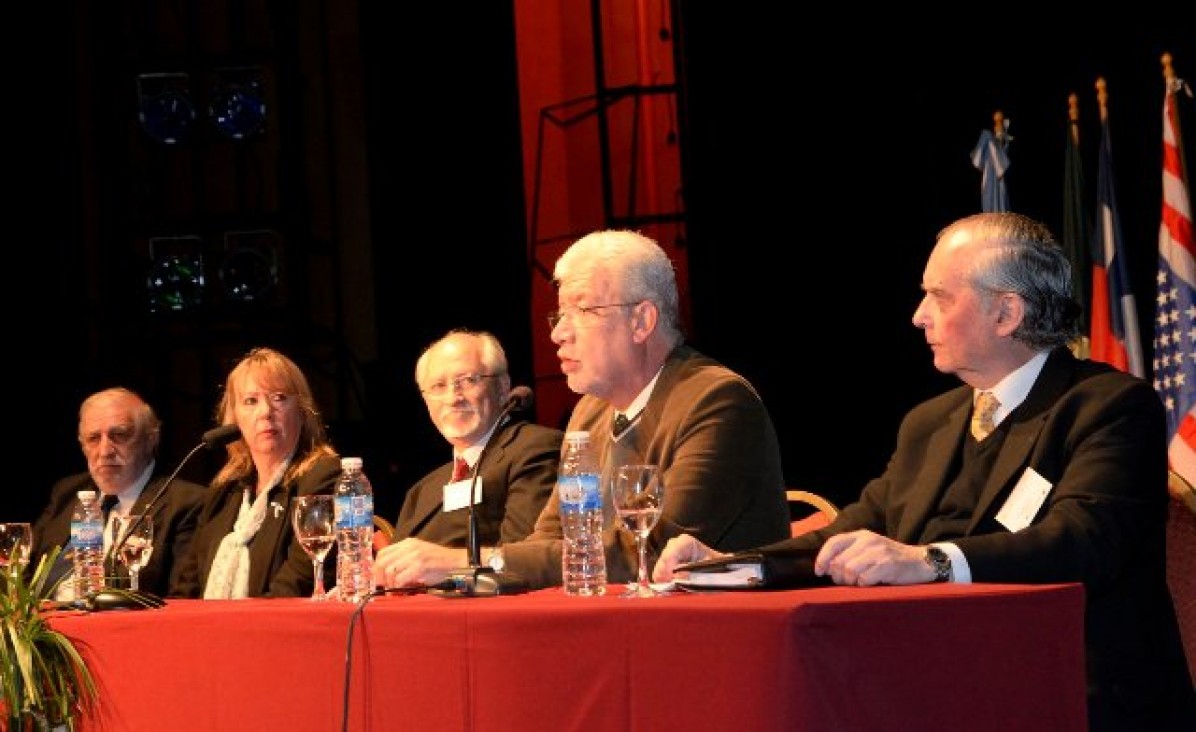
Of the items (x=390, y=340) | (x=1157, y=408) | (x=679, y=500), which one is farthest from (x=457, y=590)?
(x=390, y=340)

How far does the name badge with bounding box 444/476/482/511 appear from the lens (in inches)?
159

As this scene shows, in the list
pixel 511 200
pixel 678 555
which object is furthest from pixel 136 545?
pixel 511 200

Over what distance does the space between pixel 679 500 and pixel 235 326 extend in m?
4.68

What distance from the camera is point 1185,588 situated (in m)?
2.90

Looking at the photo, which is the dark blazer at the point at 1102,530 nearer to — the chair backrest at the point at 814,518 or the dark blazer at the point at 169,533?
the chair backrest at the point at 814,518

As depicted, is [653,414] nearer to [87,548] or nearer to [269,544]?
[87,548]

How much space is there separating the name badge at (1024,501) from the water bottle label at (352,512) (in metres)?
1.10

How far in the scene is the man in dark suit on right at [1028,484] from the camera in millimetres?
2379

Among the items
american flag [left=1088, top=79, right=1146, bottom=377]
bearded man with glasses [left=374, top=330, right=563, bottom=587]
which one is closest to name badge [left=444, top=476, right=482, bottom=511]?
bearded man with glasses [left=374, top=330, right=563, bottom=587]

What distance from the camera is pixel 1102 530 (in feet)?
8.02

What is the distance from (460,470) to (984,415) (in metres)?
1.71

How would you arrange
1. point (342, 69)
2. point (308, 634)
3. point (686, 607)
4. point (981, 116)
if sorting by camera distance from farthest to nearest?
point (342, 69), point (981, 116), point (308, 634), point (686, 607)

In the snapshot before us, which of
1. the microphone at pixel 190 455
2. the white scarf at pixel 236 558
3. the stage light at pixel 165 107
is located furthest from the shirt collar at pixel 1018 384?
the stage light at pixel 165 107

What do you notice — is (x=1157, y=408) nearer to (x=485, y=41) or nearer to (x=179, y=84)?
(x=485, y=41)
